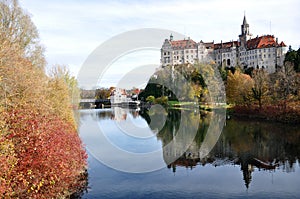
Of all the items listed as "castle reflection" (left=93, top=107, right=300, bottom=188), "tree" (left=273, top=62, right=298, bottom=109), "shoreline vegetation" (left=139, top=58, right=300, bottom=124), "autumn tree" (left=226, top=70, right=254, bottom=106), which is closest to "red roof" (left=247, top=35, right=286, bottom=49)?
"shoreline vegetation" (left=139, top=58, right=300, bottom=124)

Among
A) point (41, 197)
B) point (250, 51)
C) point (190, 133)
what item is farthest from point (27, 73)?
point (250, 51)

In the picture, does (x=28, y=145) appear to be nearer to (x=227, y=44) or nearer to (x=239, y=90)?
(x=239, y=90)

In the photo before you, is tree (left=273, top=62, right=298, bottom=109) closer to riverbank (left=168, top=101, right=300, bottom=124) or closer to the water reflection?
riverbank (left=168, top=101, right=300, bottom=124)

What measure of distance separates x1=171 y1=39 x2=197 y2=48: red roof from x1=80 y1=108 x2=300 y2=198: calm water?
72709 millimetres

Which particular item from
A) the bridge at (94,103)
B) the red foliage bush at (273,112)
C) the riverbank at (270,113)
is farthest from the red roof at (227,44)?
the red foliage bush at (273,112)

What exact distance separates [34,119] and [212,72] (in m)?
53.8

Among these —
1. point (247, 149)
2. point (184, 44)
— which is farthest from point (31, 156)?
point (184, 44)

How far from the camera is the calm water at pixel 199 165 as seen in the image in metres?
14.3

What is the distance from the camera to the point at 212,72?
202 feet

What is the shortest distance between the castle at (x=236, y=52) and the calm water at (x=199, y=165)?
50561mm

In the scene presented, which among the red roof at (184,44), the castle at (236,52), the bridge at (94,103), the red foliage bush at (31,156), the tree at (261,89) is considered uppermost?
the red roof at (184,44)

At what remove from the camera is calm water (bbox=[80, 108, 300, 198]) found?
14.3 meters

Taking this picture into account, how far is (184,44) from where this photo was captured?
4031 inches

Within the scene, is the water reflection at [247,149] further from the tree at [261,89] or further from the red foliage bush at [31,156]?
the red foliage bush at [31,156]
